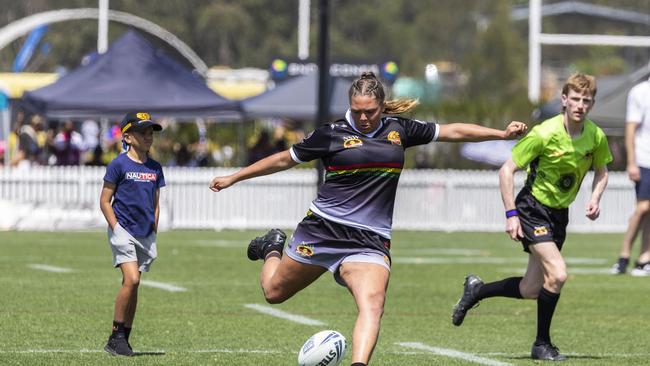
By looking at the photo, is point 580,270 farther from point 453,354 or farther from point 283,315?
point 453,354

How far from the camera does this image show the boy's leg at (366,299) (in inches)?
327

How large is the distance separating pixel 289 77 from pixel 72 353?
2394 cm

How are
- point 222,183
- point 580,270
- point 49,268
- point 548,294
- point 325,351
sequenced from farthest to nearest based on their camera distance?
point 580,270
point 49,268
point 548,294
point 222,183
point 325,351

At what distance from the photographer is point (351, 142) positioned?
28.8 ft

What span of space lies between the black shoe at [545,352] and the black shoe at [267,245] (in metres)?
1.97

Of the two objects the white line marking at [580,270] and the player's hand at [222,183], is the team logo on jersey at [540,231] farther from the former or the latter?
the white line marking at [580,270]

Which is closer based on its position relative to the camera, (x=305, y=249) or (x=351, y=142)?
(x=351, y=142)

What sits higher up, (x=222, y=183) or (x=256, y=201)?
(x=222, y=183)

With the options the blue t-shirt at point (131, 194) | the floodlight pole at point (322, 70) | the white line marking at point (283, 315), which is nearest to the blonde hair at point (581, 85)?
the blue t-shirt at point (131, 194)

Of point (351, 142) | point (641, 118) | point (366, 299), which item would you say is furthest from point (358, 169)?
point (641, 118)

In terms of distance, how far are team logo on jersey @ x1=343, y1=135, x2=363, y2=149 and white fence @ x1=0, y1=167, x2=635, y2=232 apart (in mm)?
16675

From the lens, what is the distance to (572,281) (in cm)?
1678

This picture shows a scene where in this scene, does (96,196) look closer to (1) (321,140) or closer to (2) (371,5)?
(1) (321,140)

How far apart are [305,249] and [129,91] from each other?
19.2 metres
